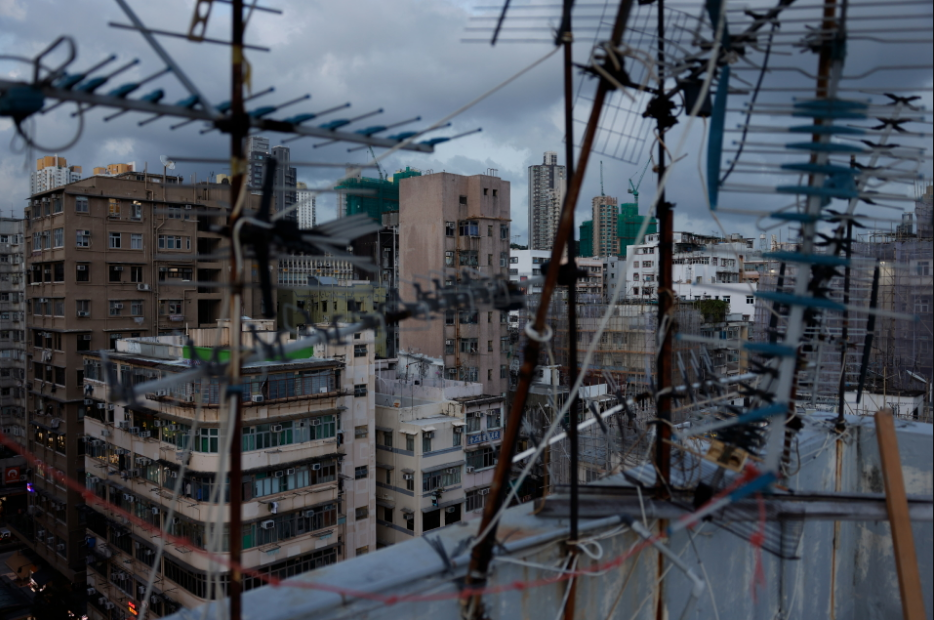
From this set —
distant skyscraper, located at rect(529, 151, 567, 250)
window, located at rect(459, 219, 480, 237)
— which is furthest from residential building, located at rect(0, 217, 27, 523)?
distant skyscraper, located at rect(529, 151, 567, 250)

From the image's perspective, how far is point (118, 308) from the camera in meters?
26.0

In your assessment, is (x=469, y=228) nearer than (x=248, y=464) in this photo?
No

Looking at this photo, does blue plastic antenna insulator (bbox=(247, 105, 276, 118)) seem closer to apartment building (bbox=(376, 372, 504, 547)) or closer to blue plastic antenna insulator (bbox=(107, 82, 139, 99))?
blue plastic antenna insulator (bbox=(107, 82, 139, 99))

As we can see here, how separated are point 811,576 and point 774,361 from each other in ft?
7.93

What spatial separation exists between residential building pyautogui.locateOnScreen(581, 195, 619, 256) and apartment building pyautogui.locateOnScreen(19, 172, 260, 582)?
56931 mm

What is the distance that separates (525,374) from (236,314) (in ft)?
4.33

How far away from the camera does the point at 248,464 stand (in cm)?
1634

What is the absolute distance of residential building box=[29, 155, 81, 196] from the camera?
36.5m

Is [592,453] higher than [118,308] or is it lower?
lower

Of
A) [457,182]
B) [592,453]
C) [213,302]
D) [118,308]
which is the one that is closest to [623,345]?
[592,453]

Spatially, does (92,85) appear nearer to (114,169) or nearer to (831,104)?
(831,104)

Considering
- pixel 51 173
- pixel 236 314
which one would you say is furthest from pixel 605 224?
pixel 236 314

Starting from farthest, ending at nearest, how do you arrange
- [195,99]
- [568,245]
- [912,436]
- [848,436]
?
[848,436] < [912,436] < [568,245] < [195,99]

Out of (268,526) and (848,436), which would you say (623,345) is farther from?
(848,436)
